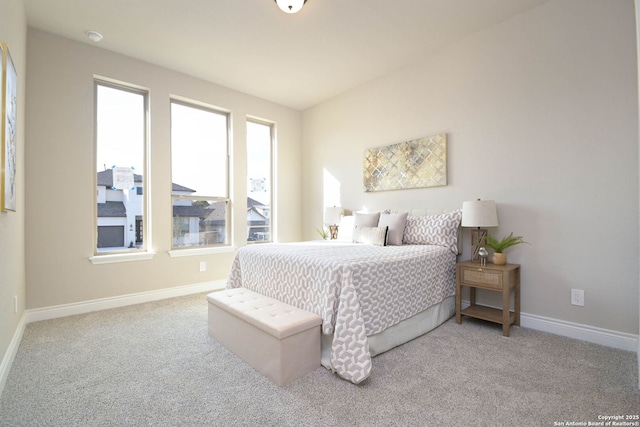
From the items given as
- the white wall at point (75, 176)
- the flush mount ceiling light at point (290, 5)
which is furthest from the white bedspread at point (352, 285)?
the flush mount ceiling light at point (290, 5)

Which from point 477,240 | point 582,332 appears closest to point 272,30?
point 477,240

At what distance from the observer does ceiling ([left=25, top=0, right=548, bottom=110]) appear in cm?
261

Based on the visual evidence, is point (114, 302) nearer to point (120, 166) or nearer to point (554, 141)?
point (120, 166)

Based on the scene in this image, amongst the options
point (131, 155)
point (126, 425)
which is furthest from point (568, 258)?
point (131, 155)

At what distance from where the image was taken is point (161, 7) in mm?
2611

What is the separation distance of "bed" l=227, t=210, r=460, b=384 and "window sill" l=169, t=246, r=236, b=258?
125cm

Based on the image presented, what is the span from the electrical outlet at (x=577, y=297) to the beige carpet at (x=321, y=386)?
30 centimetres

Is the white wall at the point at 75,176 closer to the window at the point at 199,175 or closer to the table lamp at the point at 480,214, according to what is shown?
the window at the point at 199,175

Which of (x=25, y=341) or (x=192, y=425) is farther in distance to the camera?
(x=25, y=341)

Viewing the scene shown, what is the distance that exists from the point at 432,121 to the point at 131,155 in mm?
3491

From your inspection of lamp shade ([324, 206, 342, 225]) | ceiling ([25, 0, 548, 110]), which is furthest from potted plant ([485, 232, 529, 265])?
ceiling ([25, 0, 548, 110])

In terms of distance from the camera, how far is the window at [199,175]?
3.94 metres

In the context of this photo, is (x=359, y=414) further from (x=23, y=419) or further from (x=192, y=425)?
(x=23, y=419)

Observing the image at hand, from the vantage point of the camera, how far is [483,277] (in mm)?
2598
